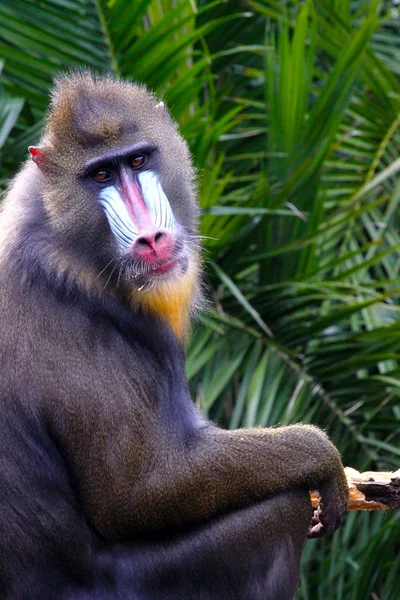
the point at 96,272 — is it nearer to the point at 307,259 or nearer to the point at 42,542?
the point at 42,542

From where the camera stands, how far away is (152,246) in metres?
4.04

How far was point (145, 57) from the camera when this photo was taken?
6.57 meters

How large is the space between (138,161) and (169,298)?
1.99 feet

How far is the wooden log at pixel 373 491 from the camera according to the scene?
13.9 ft

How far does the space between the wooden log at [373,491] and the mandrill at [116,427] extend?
0.14 m

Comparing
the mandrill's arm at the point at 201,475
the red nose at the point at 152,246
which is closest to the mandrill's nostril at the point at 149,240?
the red nose at the point at 152,246

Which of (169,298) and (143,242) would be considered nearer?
(143,242)

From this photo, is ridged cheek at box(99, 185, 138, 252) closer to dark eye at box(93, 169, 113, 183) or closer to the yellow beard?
dark eye at box(93, 169, 113, 183)

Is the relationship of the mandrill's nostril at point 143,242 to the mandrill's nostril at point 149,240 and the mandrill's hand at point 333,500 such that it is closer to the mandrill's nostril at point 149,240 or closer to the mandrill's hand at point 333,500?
the mandrill's nostril at point 149,240

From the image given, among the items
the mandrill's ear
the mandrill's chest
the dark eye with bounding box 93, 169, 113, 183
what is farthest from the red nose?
the mandrill's ear

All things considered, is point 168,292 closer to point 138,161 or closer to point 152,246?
point 152,246

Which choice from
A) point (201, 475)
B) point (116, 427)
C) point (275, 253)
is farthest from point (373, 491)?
point (275, 253)

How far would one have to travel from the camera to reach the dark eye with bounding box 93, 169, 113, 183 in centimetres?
430

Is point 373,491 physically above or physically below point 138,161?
below
